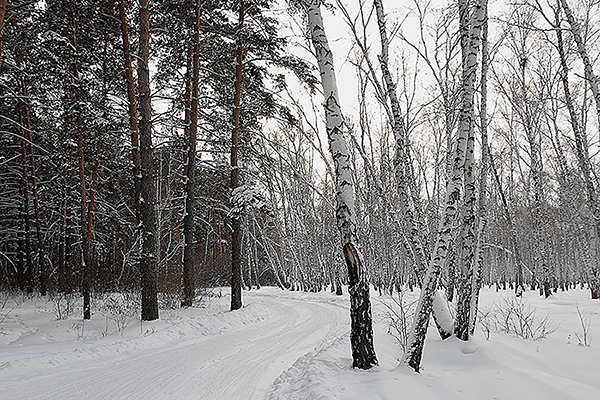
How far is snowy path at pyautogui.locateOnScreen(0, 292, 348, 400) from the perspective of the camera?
510cm

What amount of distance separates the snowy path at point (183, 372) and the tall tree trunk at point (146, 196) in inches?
71.8

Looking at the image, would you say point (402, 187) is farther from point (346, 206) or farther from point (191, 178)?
point (191, 178)

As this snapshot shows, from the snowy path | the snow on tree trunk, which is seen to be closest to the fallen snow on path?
the snowy path

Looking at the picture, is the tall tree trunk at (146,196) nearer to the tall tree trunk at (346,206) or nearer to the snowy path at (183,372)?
the snowy path at (183,372)

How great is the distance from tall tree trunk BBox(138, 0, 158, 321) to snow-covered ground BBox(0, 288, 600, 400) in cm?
78

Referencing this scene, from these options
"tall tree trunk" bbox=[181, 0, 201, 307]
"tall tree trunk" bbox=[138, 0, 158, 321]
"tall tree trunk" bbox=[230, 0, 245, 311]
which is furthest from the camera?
"tall tree trunk" bbox=[230, 0, 245, 311]

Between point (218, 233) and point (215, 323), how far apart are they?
907 inches

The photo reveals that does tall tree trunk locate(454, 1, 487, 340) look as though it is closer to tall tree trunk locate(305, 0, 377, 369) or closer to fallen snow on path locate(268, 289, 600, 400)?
fallen snow on path locate(268, 289, 600, 400)

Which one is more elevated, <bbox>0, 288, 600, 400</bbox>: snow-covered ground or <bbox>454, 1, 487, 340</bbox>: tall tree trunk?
<bbox>454, 1, 487, 340</bbox>: tall tree trunk

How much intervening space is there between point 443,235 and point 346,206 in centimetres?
135

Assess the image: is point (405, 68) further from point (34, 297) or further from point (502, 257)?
point (502, 257)

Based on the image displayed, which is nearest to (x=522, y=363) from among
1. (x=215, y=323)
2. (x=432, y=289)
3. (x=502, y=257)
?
A: (x=432, y=289)

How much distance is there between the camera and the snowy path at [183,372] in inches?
201

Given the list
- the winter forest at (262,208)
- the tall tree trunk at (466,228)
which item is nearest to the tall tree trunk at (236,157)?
the winter forest at (262,208)
